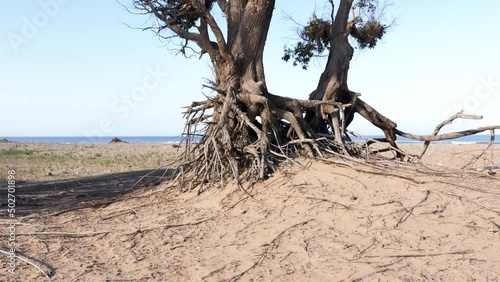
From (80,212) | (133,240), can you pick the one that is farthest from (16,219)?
(133,240)

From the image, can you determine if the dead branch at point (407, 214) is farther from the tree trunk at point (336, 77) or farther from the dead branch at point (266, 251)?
the tree trunk at point (336, 77)

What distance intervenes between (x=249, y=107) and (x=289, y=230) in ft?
9.19

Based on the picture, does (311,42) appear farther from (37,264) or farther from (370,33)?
(37,264)

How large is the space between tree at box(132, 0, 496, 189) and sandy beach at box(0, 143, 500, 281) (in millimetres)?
488

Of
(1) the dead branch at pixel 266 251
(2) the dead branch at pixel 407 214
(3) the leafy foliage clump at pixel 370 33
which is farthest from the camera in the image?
(3) the leafy foliage clump at pixel 370 33

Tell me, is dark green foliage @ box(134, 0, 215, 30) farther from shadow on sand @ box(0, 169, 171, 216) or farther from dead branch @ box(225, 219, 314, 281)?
dead branch @ box(225, 219, 314, 281)

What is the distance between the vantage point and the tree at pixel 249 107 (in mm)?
7574

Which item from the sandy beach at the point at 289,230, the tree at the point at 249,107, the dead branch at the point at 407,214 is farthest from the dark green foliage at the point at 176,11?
the dead branch at the point at 407,214

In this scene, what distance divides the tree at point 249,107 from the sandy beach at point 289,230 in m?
0.49

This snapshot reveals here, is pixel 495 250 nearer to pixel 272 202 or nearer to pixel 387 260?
pixel 387 260

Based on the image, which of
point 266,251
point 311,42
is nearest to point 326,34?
point 311,42

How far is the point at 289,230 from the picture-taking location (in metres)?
5.63

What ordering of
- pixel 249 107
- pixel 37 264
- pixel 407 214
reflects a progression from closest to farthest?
1. pixel 37 264
2. pixel 407 214
3. pixel 249 107

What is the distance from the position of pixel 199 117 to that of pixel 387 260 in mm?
4183
